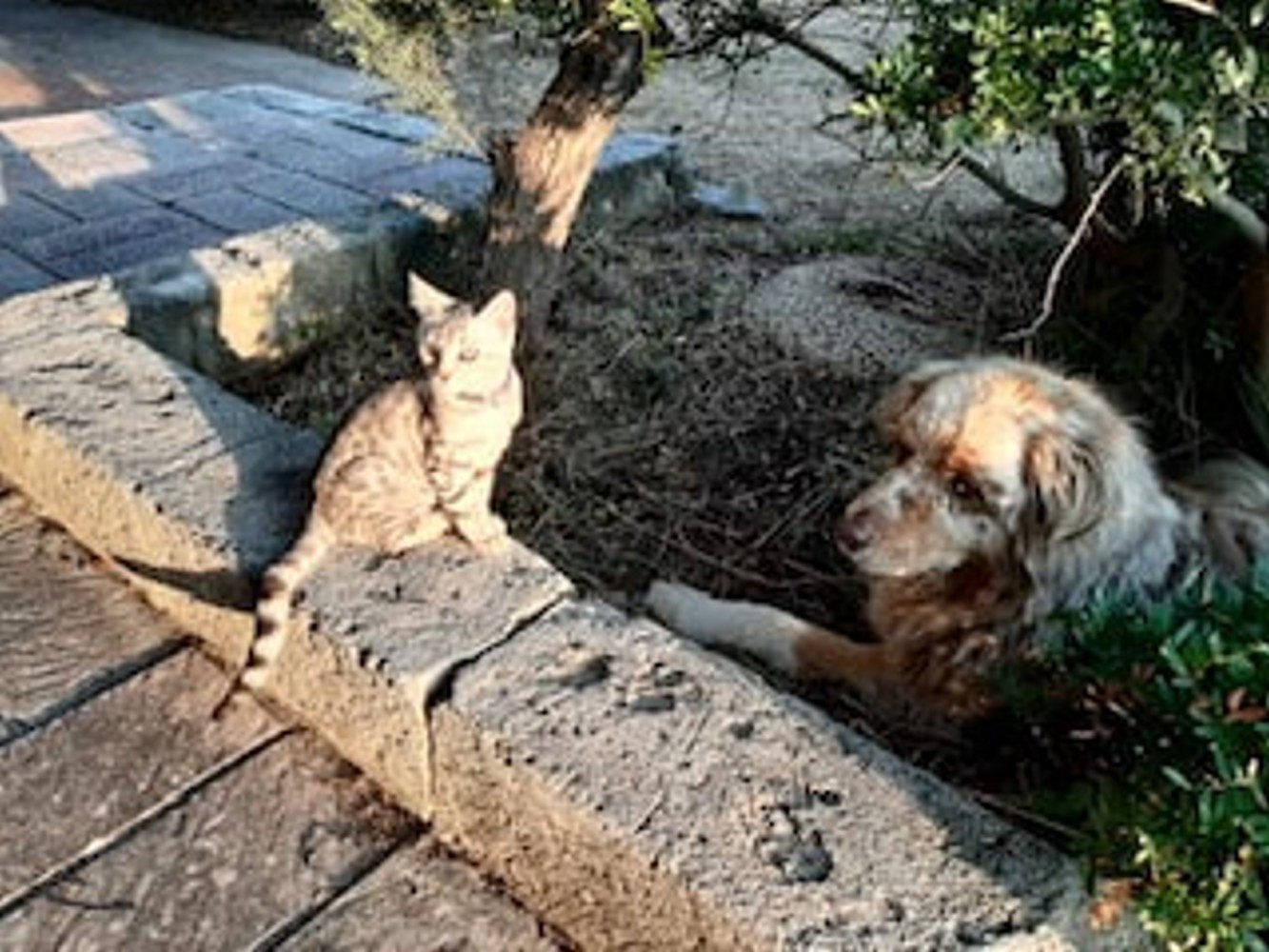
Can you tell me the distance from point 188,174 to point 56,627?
3232 mm

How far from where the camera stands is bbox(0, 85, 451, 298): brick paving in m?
4.49

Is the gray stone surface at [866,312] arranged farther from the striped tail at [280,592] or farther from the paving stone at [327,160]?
the paving stone at [327,160]

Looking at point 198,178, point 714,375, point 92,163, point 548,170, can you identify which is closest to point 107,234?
point 198,178

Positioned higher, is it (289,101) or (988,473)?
(988,473)

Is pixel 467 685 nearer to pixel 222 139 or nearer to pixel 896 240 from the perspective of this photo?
pixel 896 240

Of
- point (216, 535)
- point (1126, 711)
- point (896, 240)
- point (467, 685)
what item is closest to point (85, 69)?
point (896, 240)

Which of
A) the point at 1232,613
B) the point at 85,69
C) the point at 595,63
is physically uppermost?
the point at 595,63

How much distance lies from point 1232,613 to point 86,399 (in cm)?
222

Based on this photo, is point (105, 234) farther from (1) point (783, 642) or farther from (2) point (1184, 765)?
(2) point (1184, 765)

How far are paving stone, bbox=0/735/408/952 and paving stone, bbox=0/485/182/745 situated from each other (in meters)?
0.29

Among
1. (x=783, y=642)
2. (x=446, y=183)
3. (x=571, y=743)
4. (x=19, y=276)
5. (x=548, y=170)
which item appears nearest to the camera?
(x=571, y=743)

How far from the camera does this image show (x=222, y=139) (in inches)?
227

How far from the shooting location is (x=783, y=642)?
260 cm

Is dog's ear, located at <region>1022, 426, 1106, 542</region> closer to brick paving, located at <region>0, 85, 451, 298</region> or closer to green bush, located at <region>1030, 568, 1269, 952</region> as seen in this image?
green bush, located at <region>1030, 568, 1269, 952</region>
